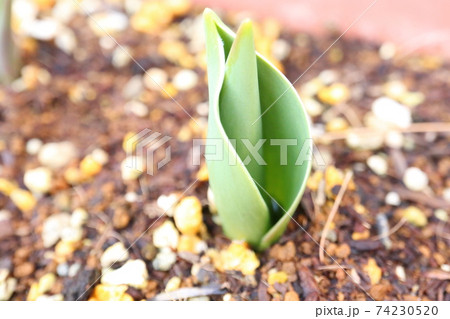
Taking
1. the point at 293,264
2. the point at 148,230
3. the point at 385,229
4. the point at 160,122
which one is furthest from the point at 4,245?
the point at 385,229

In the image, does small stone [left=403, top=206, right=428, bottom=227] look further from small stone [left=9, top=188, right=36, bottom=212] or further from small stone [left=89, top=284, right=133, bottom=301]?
small stone [left=9, top=188, right=36, bottom=212]

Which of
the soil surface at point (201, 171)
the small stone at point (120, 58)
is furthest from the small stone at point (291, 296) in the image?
the small stone at point (120, 58)

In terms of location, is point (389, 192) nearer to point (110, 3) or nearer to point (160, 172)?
point (160, 172)

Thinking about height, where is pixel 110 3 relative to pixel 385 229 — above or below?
above

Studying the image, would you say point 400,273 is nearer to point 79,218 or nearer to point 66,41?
point 79,218

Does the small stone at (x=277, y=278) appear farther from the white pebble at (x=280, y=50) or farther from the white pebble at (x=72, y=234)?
the white pebble at (x=280, y=50)

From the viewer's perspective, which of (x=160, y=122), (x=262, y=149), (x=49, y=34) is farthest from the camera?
(x=49, y=34)
